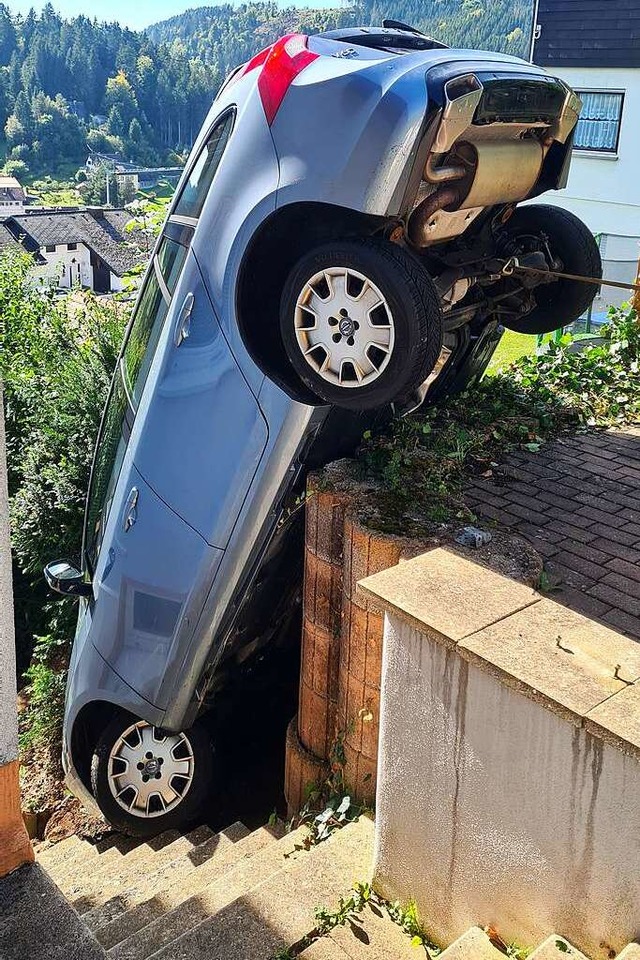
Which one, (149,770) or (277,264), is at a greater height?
(277,264)

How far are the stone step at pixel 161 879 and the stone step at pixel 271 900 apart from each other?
500 mm

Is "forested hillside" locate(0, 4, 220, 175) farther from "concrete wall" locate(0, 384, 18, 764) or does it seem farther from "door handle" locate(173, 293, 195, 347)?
"concrete wall" locate(0, 384, 18, 764)

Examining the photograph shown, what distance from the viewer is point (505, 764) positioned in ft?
10.4

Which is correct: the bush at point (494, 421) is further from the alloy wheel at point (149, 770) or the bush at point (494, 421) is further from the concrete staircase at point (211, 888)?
the alloy wheel at point (149, 770)

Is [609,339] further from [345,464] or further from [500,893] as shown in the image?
Answer: [500,893]

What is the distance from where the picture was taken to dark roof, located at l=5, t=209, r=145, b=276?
219ft

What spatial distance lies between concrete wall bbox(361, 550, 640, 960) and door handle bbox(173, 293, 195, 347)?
161 cm

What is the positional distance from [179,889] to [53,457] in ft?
18.3

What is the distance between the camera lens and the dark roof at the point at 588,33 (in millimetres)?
16125

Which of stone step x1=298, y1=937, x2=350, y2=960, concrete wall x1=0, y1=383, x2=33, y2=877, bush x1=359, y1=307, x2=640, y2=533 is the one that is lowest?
stone step x1=298, y1=937, x2=350, y2=960

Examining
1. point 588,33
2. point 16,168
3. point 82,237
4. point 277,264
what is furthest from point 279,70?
point 16,168

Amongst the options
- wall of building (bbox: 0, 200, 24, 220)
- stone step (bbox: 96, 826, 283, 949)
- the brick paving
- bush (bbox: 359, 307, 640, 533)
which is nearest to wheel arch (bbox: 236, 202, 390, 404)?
bush (bbox: 359, 307, 640, 533)

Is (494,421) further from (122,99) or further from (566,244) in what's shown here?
(122,99)

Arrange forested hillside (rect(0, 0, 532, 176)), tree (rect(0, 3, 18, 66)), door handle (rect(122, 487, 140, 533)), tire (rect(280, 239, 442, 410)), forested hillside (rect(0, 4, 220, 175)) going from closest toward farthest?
tire (rect(280, 239, 442, 410)) < door handle (rect(122, 487, 140, 533)) < forested hillside (rect(0, 0, 532, 176)) < forested hillside (rect(0, 4, 220, 175)) < tree (rect(0, 3, 18, 66))
